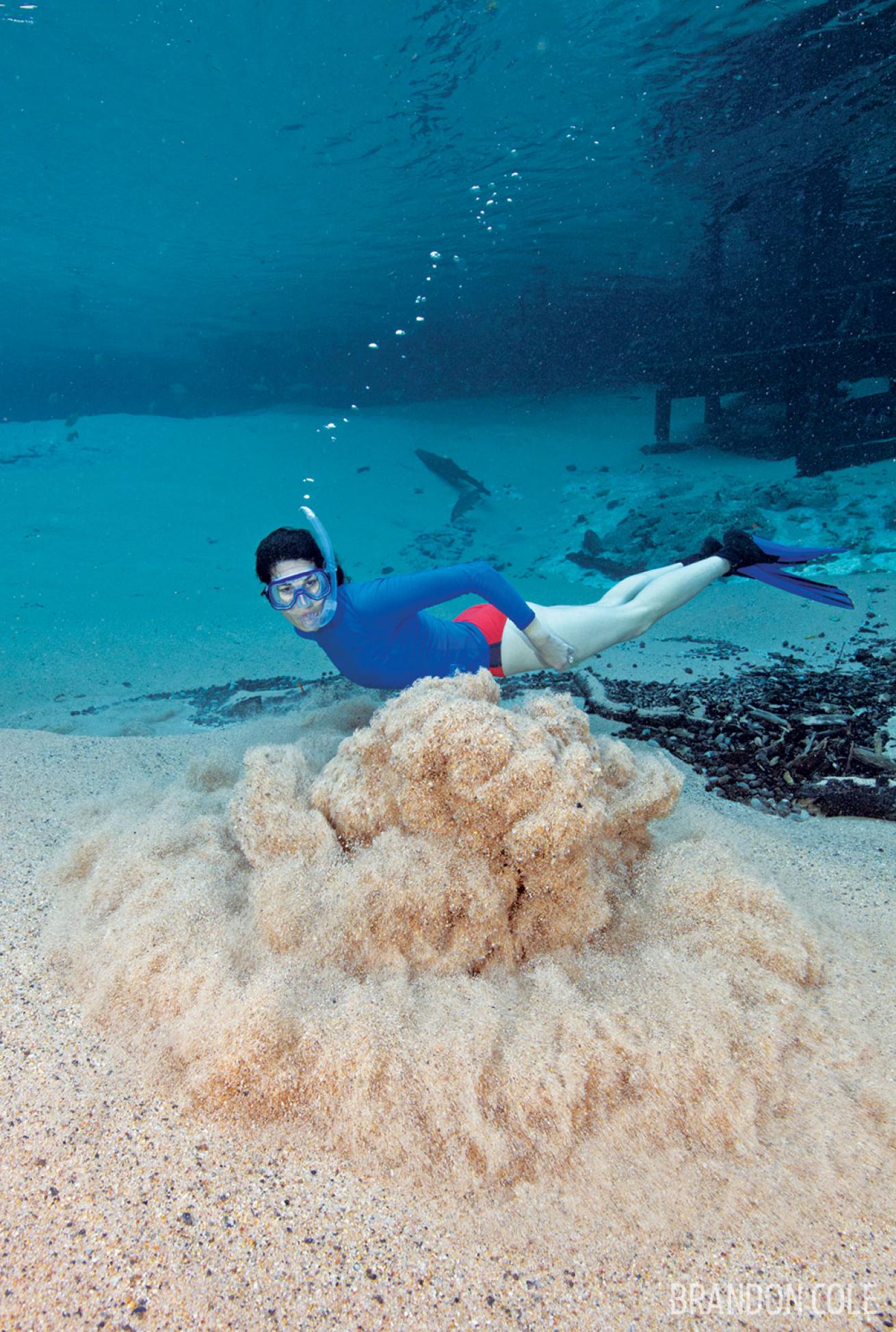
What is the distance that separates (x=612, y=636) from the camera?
461cm

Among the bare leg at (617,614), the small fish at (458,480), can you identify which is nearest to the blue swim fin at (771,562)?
the bare leg at (617,614)

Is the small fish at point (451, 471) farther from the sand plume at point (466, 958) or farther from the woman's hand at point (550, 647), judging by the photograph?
the sand plume at point (466, 958)

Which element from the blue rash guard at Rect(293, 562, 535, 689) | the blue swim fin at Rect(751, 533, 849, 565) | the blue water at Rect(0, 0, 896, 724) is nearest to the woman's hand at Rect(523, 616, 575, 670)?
the blue rash guard at Rect(293, 562, 535, 689)

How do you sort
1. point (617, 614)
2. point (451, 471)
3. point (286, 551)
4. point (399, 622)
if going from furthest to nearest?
1. point (451, 471)
2. point (617, 614)
3. point (399, 622)
4. point (286, 551)

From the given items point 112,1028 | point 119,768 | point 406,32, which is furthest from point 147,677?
point 406,32

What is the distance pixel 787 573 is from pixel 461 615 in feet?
9.28

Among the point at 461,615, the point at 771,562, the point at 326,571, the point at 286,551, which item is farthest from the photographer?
the point at 771,562

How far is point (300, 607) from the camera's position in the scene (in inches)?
138

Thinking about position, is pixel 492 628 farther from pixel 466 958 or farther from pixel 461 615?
pixel 466 958

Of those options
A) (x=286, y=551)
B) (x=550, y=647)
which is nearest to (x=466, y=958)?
(x=286, y=551)

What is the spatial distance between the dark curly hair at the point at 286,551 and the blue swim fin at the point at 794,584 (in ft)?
12.0

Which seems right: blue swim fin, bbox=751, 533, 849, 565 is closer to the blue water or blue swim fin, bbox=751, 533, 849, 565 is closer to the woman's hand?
the woman's hand

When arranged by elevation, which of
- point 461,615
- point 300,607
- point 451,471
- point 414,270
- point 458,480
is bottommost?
point 461,615

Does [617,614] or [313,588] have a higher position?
[313,588]
